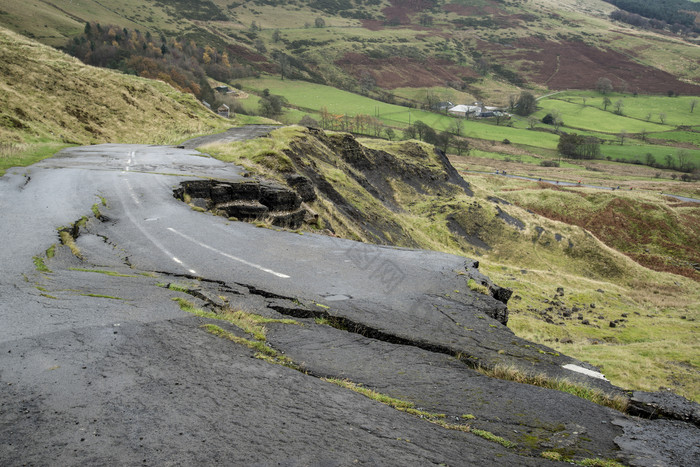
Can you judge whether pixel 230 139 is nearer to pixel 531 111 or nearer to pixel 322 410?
pixel 322 410

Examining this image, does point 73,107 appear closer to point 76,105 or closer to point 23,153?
point 76,105

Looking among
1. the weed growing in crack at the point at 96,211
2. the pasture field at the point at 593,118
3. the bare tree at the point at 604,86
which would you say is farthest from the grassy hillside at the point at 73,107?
the bare tree at the point at 604,86

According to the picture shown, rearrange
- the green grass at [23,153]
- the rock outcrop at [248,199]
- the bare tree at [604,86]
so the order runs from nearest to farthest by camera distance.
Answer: the rock outcrop at [248,199], the green grass at [23,153], the bare tree at [604,86]

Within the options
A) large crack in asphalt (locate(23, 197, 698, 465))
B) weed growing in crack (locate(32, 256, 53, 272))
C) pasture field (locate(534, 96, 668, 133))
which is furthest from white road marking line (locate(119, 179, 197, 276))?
pasture field (locate(534, 96, 668, 133))

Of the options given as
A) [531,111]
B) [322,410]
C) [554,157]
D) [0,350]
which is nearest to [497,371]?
[322,410]

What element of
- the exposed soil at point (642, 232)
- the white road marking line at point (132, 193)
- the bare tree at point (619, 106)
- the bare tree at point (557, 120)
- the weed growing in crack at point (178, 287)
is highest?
the bare tree at point (619, 106)

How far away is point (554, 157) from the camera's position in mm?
123438

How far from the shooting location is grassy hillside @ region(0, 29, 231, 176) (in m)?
30.4

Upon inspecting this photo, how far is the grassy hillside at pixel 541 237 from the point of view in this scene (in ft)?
86.4

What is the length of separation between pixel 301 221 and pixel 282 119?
92202mm

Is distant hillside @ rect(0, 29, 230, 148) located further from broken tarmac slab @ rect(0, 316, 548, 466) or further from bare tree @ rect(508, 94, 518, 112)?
bare tree @ rect(508, 94, 518, 112)

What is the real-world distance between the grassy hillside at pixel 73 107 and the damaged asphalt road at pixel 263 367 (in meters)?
20.3

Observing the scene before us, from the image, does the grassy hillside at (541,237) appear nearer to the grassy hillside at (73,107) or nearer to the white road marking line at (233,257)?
the white road marking line at (233,257)

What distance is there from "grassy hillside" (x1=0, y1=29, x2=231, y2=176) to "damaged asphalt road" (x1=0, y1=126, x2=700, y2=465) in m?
20.3
